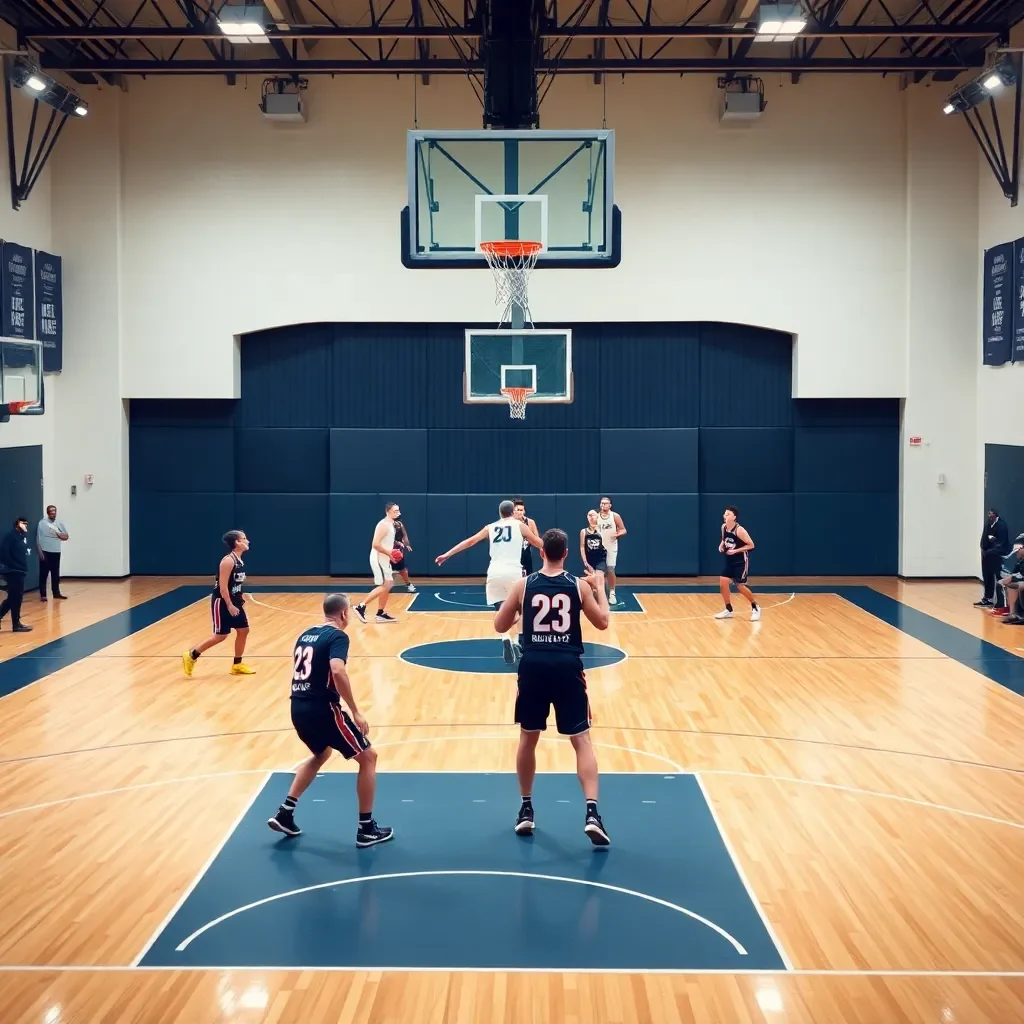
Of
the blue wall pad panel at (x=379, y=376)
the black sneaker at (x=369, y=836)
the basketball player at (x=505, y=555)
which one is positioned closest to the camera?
the black sneaker at (x=369, y=836)

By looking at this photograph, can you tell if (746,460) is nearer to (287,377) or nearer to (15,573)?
(287,377)

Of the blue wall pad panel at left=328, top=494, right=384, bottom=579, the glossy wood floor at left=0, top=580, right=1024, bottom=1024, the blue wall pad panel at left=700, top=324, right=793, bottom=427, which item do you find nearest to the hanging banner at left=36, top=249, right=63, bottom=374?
the blue wall pad panel at left=328, top=494, right=384, bottom=579

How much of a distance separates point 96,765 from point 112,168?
46.7 feet

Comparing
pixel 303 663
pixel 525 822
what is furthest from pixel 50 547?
pixel 525 822

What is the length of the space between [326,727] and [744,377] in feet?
51.9

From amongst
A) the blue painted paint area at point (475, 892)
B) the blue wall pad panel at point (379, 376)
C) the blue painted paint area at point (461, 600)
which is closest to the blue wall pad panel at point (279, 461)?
the blue wall pad panel at point (379, 376)

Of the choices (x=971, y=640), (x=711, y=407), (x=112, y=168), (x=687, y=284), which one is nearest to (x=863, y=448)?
(x=711, y=407)

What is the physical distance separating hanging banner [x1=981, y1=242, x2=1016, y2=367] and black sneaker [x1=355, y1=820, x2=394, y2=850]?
15.4 metres

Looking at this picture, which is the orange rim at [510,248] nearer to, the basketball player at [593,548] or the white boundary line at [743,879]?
the basketball player at [593,548]

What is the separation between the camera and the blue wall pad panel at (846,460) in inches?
871

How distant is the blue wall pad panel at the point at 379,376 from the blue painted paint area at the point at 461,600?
3.30 m

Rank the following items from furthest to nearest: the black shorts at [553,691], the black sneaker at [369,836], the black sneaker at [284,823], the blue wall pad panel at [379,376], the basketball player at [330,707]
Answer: the blue wall pad panel at [379,376]
the black sneaker at [284,823]
the black sneaker at [369,836]
the black shorts at [553,691]
the basketball player at [330,707]

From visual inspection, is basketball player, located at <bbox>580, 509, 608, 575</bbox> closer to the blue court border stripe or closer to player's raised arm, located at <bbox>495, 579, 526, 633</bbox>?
the blue court border stripe

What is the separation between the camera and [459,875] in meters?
7.36
